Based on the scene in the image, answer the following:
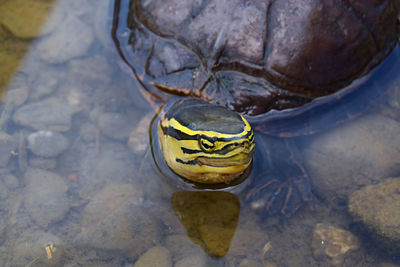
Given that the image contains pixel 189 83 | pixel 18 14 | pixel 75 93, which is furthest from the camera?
pixel 18 14

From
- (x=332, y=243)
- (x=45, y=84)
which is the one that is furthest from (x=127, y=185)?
(x=332, y=243)

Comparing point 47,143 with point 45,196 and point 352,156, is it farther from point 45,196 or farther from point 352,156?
point 352,156

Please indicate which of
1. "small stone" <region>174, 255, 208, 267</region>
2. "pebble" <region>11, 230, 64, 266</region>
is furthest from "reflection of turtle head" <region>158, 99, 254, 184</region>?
"pebble" <region>11, 230, 64, 266</region>

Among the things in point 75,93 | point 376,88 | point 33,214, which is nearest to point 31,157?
point 33,214

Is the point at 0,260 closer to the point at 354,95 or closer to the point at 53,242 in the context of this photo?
the point at 53,242

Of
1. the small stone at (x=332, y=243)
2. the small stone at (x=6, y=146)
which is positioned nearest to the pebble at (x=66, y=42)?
the small stone at (x=6, y=146)

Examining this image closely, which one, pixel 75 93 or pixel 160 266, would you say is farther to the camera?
pixel 75 93

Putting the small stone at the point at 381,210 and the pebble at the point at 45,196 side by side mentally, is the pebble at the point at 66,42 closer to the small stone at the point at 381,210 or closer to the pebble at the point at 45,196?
the pebble at the point at 45,196
